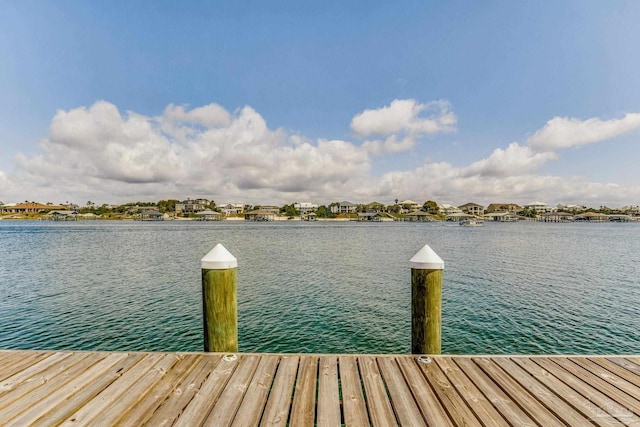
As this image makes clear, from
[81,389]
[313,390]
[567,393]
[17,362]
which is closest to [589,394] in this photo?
[567,393]

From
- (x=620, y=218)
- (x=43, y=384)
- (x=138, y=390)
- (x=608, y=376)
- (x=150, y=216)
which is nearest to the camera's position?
(x=138, y=390)

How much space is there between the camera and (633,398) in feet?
10.9

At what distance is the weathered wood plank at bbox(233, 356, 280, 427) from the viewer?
9.64 feet

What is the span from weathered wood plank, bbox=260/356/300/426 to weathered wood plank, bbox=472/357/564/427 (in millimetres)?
2374

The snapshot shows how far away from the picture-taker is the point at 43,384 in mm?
3588

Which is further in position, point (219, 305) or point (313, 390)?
point (219, 305)

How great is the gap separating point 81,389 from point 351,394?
9.88 ft

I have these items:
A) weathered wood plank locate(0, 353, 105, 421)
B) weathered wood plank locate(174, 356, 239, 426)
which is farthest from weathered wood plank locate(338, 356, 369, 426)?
weathered wood plank locate(0, 353, 105, 421)

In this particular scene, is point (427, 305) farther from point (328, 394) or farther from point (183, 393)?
point (183, 393)

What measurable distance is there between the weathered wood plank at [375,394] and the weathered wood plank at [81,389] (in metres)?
2.95

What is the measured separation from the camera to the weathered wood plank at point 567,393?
298 centimetres

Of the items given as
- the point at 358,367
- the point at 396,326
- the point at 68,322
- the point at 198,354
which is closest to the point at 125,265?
the point at 68,322

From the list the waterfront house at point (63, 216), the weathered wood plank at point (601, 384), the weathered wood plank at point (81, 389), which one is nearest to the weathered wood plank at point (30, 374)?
the weathered wood plank at point (81, 389)

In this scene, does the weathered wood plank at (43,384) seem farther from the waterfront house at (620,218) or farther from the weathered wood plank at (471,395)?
the waterfront house at (620,218)
